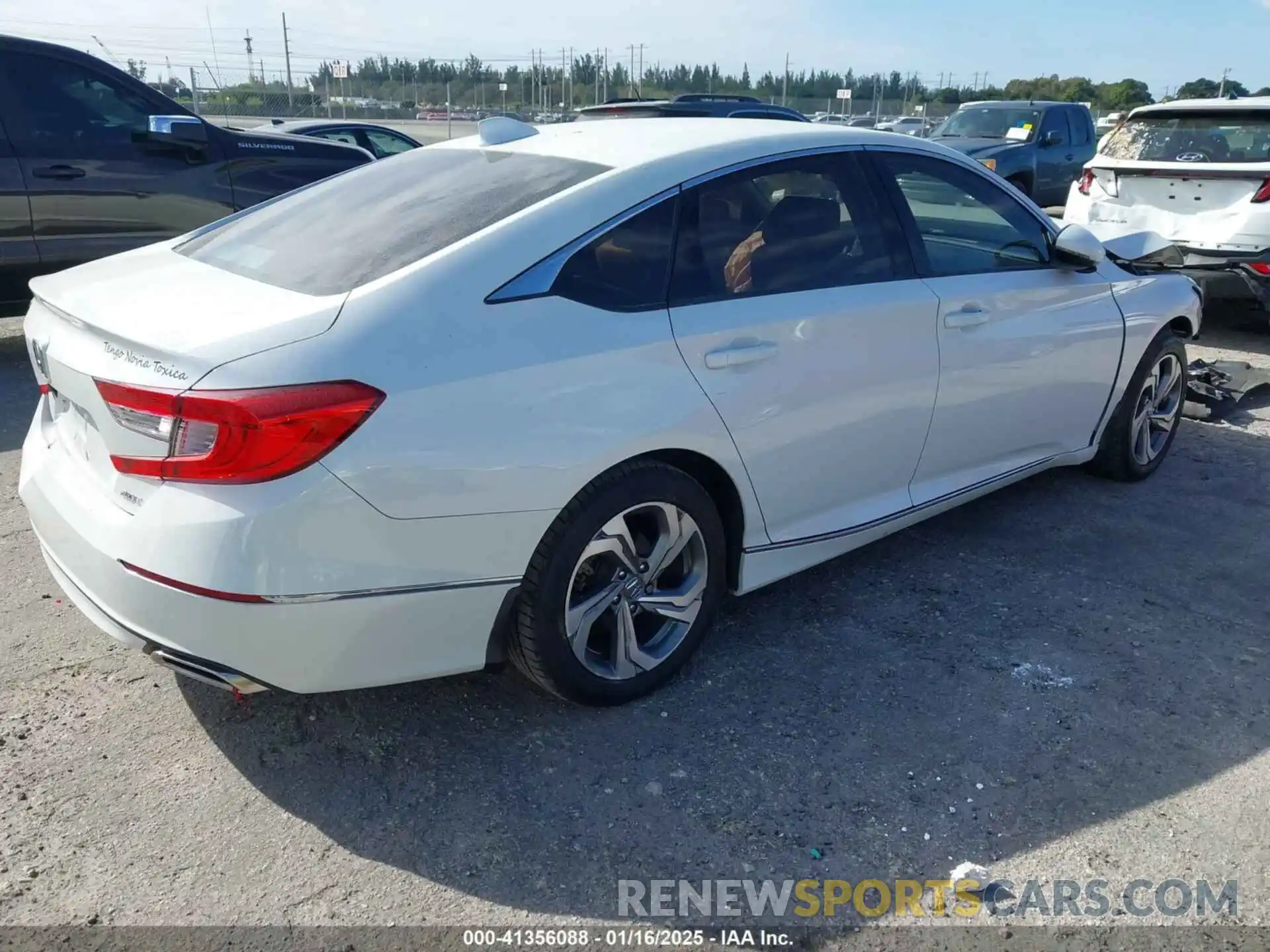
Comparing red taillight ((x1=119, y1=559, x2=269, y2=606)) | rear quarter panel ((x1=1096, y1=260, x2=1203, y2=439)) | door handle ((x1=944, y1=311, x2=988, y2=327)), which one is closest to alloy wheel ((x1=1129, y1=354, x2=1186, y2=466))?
rear quarter panel ((x1=1096, y1=260, x2=1203, y2=439))

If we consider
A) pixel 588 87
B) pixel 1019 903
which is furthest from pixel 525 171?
pixel 588 87

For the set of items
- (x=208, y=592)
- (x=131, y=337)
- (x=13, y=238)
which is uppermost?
(x=131, y=337)

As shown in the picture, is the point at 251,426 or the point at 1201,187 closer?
the point at 251,426

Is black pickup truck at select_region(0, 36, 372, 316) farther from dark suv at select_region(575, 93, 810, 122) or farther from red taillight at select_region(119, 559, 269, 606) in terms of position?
red taillight at select_region(119, 559, 269, 606)

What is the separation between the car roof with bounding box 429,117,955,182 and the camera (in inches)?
122

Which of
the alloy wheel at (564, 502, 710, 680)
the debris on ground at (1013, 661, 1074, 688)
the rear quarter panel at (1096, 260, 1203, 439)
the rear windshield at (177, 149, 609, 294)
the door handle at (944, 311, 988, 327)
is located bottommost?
the debris on ground at (1013, 661, 1074, 688)

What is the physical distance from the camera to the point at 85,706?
304 cm

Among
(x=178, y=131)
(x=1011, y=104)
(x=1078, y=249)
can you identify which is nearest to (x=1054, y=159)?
(x=1011, y=104)

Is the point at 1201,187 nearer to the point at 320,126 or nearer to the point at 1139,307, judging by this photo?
the point at 1139,307

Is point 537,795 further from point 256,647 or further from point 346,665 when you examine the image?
point 256,647

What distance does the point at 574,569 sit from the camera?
9.05 feet

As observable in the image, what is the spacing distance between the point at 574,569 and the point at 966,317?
1817 mm

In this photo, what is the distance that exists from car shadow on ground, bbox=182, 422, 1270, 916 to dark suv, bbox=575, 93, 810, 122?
550 centimetres

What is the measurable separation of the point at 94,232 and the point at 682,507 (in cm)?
535
